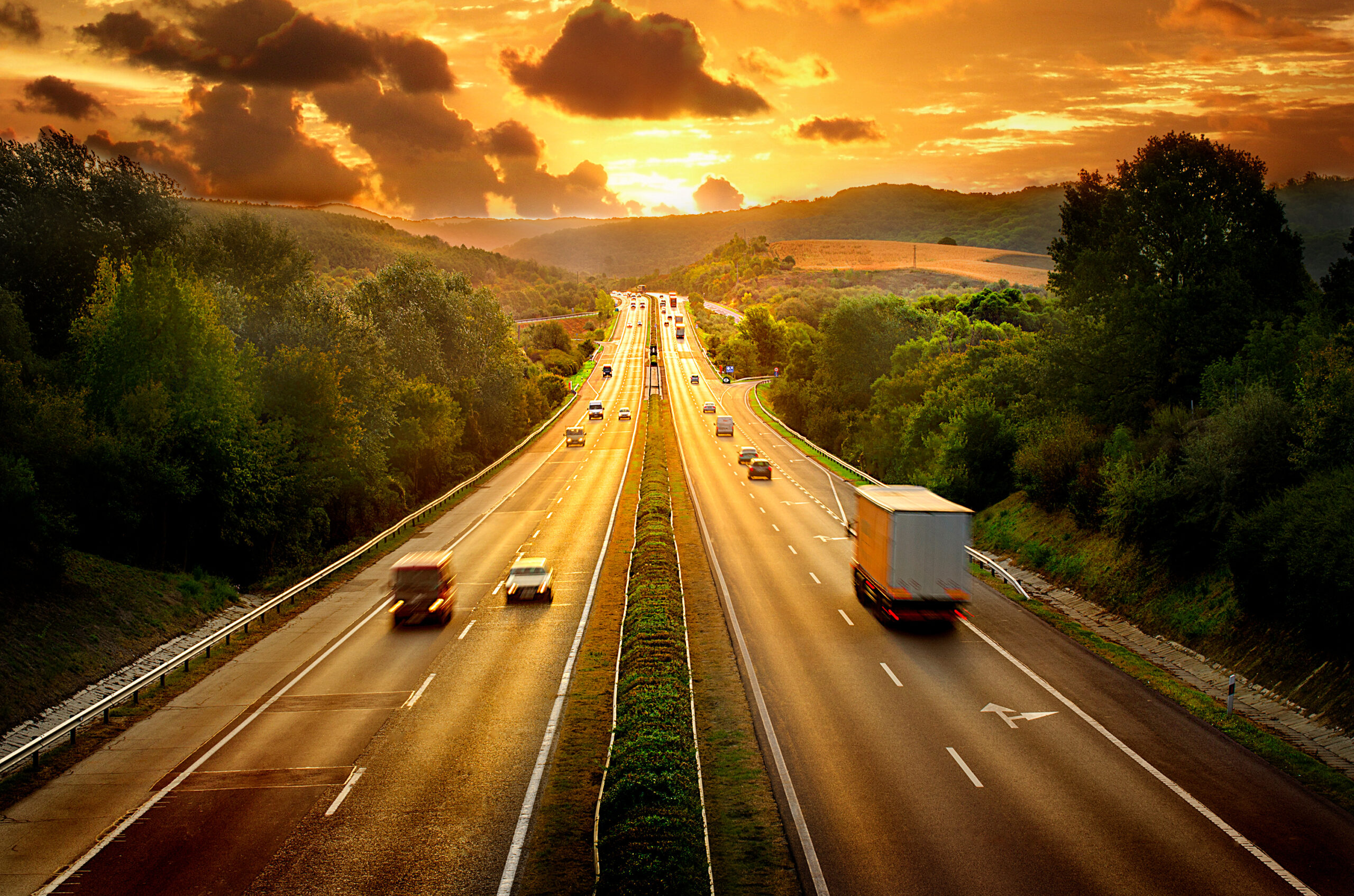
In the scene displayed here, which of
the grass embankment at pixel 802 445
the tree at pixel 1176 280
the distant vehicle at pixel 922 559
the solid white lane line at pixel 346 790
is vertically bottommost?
the grass embankment at pixel 802 445

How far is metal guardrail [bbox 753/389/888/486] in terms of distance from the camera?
5788 centimetres

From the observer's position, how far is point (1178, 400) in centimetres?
3859

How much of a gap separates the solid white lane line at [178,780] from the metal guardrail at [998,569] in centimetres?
2217

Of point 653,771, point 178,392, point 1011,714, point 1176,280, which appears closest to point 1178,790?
point 1011,714

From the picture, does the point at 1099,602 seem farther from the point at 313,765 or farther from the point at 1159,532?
the point at 313,765

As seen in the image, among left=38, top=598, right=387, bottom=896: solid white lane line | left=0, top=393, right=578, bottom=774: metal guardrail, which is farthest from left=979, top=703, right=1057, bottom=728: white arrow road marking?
left=0, top=393, right=578, bottom=774: metal guardrail

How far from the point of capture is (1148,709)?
1977cm

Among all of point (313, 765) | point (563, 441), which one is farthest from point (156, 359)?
point (563, 441)

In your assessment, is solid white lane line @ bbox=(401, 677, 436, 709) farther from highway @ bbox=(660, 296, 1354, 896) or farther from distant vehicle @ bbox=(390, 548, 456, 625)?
highway @ bbox=(660, 296, 1354, 896)

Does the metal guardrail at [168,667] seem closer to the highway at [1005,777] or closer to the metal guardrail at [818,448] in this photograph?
the highway at [1005,777]

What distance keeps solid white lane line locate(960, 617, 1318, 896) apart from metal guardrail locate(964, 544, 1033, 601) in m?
6.98

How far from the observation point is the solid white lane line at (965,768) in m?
16.1

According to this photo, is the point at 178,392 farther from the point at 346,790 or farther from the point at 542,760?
the point at 542,760

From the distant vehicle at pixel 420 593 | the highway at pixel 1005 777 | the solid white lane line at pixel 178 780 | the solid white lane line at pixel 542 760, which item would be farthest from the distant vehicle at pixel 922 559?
the solid white lane line at pixel 178 780
